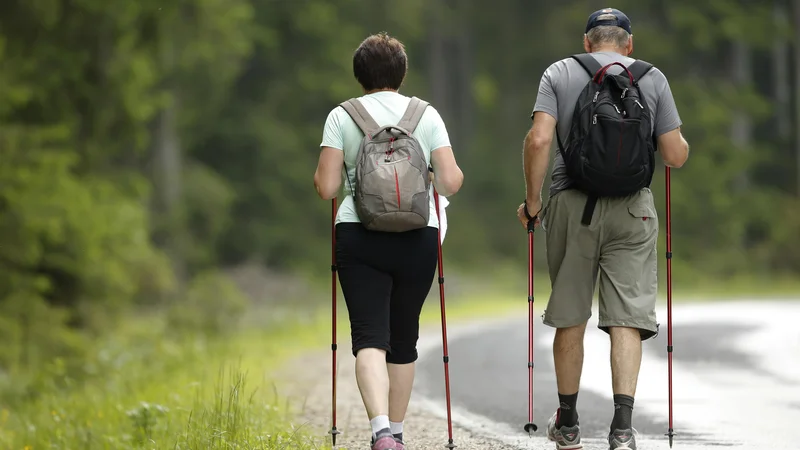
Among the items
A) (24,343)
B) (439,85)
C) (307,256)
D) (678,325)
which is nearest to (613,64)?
(24,343)

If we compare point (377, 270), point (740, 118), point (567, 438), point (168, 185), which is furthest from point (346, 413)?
point (740, 118)

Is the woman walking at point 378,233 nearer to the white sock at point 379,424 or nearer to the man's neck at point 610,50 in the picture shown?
the white sock at point 379,424

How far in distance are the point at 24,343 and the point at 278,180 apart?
20640 mm

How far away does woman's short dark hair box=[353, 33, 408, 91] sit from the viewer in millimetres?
6105

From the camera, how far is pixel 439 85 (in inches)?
1628

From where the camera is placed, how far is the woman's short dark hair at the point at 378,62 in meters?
6.11

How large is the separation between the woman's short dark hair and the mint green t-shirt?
0.29ft

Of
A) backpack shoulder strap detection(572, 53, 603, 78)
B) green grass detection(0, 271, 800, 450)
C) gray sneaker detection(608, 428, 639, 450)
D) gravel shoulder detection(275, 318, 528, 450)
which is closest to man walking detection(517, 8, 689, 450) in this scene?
backpack shoulder strap detection(572, 53, 603, 78)

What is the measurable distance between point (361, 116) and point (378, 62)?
0.98 ft

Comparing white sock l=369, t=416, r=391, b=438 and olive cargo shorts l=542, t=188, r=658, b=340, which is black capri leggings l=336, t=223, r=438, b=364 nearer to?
white sock l=369, t=416, r=391, b=438

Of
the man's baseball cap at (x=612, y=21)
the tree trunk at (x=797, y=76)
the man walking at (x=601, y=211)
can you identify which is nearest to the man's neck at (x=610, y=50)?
the man walking at (x=601, y=211)

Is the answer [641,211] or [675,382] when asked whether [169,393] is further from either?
[641,211]

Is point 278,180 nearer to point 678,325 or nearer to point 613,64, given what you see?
point 678,325

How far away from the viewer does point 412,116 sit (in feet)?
19.7
